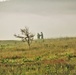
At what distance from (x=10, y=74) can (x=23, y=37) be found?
186ft

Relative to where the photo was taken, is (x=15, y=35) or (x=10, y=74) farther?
(x=15, y=35)

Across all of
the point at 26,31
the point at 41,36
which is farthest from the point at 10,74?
the point at 41,36

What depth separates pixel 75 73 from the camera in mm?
15641

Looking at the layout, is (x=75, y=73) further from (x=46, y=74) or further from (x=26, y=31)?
(x=26, y=31)

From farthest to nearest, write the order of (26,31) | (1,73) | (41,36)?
(41,36) → (26,31) → (1,73)

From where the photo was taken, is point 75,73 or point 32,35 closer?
point 75,73

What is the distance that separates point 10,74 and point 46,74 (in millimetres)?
1866

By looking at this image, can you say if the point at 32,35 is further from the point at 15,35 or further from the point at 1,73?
the point at 1,73

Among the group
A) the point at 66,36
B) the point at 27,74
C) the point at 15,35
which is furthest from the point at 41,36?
the point at 27,74

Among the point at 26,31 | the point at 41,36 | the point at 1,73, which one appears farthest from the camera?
the point at 41,36

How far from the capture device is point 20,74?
1612 centimetres

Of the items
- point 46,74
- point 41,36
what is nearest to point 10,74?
point 46,74

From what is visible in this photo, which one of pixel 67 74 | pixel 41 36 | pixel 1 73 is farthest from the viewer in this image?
pixel 41 36

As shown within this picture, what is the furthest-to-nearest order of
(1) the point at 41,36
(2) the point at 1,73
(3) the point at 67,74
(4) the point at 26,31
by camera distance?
(1) the point at 41,36 → (4) the point at 26,31 → (2) the point at 1,73 → (3) the point at 67,74
